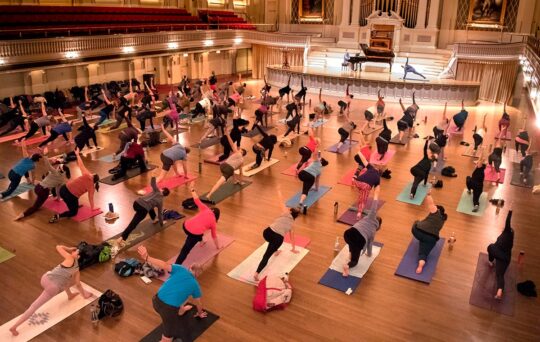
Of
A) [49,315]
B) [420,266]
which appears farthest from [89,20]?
[420,266]

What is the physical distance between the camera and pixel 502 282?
5.30 meters

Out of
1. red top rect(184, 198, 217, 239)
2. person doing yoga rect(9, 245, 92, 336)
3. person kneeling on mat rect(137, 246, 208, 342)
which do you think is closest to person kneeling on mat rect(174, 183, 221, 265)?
red top rect(184, 198, 217, 239)

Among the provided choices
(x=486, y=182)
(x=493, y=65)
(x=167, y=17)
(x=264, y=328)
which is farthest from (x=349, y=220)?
(x=167, y=17)

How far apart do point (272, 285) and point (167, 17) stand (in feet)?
58.6

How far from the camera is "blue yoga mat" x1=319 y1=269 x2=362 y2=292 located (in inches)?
215

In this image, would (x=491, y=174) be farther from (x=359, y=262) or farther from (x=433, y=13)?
(x=433, y=13)

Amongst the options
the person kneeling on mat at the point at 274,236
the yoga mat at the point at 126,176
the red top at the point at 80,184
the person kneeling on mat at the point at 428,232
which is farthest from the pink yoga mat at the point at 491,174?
the red top at the point at 80,184

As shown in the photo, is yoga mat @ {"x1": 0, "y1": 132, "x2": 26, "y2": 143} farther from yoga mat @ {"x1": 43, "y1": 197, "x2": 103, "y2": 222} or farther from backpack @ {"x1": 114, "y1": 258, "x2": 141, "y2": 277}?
backpack @ {"x1": 114, "y1": 258, "x2": 141, "y2": 277}

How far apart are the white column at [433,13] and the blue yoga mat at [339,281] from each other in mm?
18489

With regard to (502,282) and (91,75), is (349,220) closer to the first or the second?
(502,282)

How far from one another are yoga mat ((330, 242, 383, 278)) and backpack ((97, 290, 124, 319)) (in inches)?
108

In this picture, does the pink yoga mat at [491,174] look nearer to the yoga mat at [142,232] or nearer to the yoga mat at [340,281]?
the yoga mat at [340,281]

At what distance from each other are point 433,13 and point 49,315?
21.0m

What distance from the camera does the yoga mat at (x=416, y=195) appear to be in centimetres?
801
